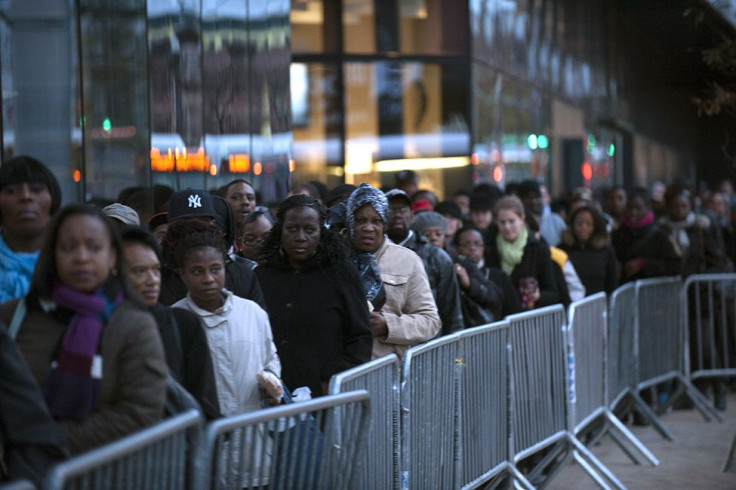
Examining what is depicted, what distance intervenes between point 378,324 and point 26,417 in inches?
133

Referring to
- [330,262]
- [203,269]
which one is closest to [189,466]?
[203,269]

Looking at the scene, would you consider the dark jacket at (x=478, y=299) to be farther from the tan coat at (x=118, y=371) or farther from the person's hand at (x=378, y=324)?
the tan coat at (x=118, y=371)

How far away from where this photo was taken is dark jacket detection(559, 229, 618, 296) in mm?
11898

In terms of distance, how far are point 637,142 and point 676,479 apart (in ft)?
104

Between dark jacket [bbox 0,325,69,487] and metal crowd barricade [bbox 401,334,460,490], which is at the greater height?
dark jacket [bbox 0,325,69,487]

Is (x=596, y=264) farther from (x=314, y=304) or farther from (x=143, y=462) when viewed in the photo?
(x=143, y=462)

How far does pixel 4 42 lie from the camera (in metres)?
9.40

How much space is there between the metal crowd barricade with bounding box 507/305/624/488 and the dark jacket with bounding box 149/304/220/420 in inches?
132

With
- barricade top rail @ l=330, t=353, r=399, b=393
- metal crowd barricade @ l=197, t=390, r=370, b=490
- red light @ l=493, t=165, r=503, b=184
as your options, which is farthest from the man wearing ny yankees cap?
red light @ l=493, t=165, r=503, b=184

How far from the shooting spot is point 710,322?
13.2m

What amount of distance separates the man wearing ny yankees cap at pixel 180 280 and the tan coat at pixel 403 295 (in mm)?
1062

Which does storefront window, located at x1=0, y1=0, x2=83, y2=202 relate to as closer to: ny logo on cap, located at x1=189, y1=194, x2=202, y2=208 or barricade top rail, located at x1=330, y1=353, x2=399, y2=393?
ny logo on cap, located at x1=189, y1=194, x2=202, y2=208

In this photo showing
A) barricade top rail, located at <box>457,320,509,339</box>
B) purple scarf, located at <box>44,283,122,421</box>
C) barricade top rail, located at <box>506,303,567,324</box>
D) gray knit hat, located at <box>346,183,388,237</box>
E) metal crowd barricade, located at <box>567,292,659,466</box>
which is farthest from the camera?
metal crowd barricade, located at <box>567,292,659,466</box>

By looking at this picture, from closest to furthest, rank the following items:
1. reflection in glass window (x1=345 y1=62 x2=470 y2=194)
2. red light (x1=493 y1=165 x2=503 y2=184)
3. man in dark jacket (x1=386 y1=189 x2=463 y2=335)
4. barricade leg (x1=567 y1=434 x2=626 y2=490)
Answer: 1. man in dark jacket (x1=386 y1=189 x2=463 y2=335)
2. barricade leg (x1=567 y1=434 x2=626 y2=490)
3. reflection in glass window (x1=345 y1=62 x2=470 y2=194)
4. red light (x1=493 y1=165 x2=503 y2=184)
